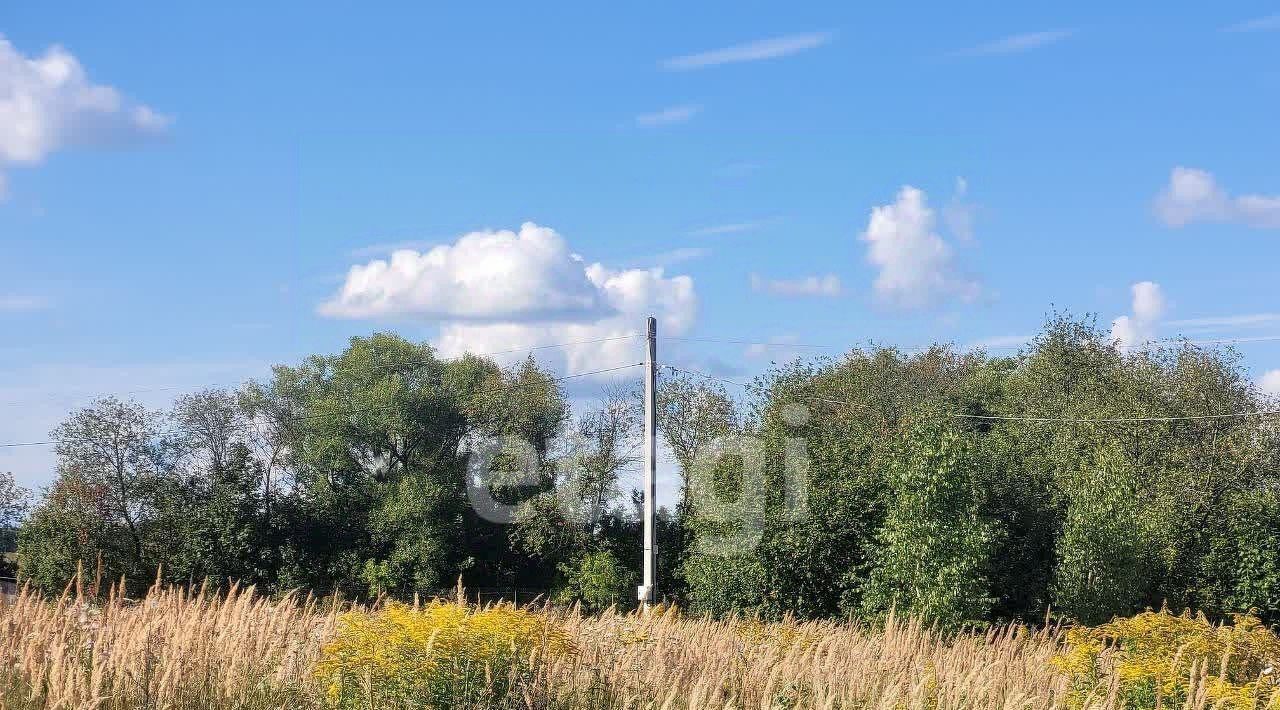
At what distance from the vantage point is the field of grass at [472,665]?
18.4ft

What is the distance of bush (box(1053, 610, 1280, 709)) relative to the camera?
7.68 meters

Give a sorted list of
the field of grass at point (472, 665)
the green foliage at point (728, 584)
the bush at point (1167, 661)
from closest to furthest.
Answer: the field of grass at point (472, 665)
the bush at point (1167, 661)
the green foliage at point (728, 584)

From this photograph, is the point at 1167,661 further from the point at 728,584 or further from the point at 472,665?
the point at 728,584

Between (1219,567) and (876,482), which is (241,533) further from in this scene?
(1219,567)

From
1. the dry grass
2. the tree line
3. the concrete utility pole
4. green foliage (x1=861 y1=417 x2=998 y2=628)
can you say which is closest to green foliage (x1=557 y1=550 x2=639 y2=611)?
the tree line

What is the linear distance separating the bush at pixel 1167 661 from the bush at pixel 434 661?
3587mm

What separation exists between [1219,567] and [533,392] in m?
20.8

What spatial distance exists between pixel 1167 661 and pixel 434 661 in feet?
16.1

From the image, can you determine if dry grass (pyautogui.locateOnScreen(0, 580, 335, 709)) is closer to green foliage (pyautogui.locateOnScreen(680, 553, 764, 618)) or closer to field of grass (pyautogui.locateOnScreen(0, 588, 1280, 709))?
field of grass (pyautogui.locateOnScreen(0, 588, 1280, 709))

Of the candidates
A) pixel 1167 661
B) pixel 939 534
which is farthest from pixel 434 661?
pixel 939 534

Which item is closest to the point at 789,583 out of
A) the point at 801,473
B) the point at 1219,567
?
the point at 801,473

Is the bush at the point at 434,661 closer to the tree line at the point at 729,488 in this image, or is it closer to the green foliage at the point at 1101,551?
the tree line at the point at 729,488

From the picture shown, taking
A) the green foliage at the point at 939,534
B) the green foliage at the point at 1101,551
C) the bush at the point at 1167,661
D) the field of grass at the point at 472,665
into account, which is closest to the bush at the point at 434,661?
the field of grass at the point at 472,665

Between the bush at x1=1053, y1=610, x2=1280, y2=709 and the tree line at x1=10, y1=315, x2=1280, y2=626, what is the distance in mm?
14505
